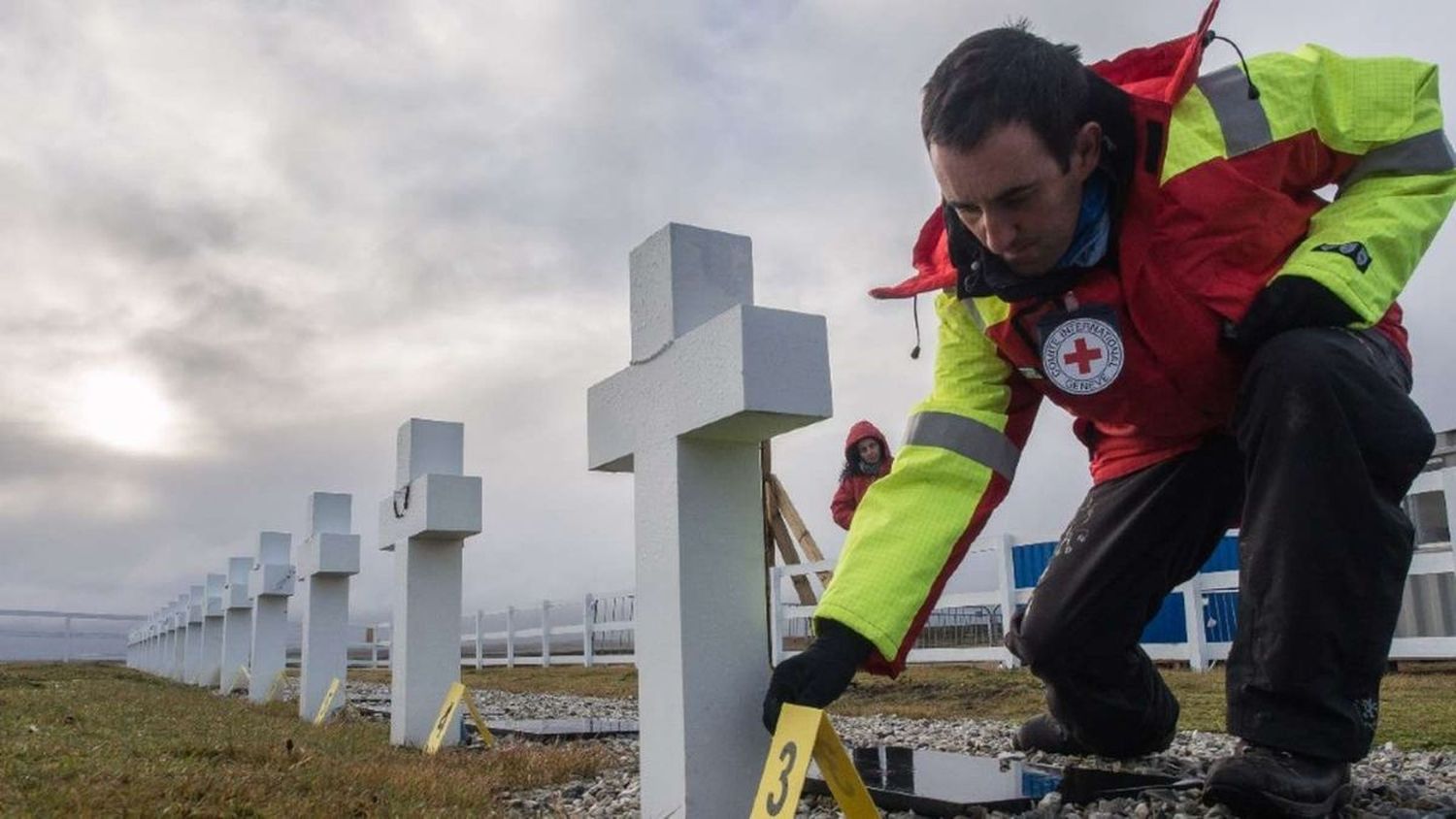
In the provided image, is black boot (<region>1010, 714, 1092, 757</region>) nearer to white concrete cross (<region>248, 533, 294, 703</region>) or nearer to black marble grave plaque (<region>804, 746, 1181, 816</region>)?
black marble grave plaque (<region>804, 746, 1181, 816</region>)

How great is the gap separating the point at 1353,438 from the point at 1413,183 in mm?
635

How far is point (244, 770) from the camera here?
3.11 meters

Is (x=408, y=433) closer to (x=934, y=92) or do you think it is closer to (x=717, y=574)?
(x=717, y=574)

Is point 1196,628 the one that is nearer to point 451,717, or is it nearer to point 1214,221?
point 451,717

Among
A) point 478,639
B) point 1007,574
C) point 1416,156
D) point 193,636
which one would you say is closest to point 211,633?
point 193,636

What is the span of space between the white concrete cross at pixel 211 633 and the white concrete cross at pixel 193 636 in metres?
0.18

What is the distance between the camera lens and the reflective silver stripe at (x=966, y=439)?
2.65 meters

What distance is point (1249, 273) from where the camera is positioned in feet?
8.16

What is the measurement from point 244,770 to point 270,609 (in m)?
8.56

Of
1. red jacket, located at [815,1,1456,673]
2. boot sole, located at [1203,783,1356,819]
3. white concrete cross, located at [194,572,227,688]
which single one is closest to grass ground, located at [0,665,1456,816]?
red jacket, located at [815,1,1456,673]

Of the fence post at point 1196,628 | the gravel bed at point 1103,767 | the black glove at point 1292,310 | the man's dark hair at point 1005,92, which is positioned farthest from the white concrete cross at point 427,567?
the fence post at point 1196,628

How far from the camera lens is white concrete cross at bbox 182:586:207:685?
16625 millimetres

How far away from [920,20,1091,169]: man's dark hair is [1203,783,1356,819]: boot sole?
4.40ft

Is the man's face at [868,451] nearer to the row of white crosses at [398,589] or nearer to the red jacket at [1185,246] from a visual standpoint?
the row of white crosses at [398,589]
